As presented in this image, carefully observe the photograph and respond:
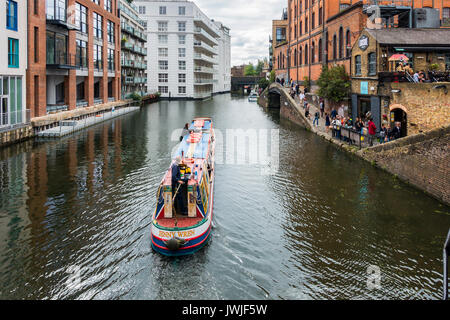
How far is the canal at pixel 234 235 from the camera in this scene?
9039mm

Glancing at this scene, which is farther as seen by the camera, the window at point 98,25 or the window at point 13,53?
the window at point 98,25

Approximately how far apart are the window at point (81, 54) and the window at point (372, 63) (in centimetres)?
2681

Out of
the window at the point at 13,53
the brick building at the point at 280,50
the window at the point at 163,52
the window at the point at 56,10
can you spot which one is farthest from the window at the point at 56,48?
the window at the point at 163,52

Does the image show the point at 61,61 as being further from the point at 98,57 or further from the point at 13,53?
the point at 98,57

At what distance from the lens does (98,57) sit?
46.0 metres

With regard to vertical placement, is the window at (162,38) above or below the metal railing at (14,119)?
above

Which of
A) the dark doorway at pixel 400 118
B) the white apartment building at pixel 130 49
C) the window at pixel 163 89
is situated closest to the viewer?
the dark doorway at pixel 400 118

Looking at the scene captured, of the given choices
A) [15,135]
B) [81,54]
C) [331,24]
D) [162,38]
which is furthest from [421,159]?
[162,38]

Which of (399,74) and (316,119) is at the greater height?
(399,74)

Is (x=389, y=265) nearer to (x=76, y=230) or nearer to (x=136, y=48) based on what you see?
(x=76, y=230)

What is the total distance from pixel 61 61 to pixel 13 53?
26.8ft

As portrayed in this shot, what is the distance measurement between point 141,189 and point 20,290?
7905 mm

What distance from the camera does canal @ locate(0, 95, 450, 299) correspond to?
904cm

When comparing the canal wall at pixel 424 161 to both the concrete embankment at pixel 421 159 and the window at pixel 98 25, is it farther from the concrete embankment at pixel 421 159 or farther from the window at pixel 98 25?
the window at pixel 98 25
